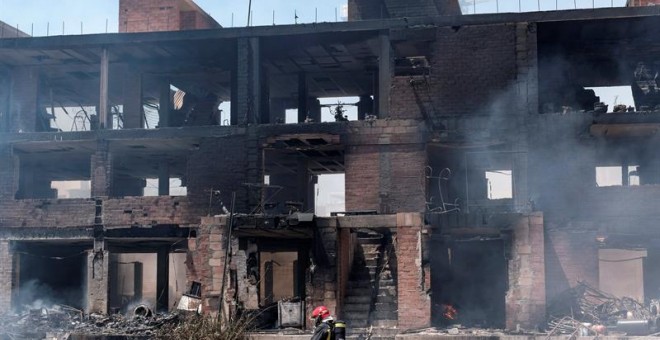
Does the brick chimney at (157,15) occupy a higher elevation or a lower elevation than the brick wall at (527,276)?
higher

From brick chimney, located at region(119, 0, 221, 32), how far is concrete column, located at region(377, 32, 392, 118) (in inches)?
355

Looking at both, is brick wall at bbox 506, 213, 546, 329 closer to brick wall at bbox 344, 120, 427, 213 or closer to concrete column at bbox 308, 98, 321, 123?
brick wall at bbox 344, 120, 427, 213

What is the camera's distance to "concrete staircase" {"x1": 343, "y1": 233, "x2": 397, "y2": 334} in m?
23.1

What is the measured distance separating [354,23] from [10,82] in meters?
13.5

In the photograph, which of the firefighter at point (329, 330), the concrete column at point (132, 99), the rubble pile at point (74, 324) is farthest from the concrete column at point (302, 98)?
the firefighter at point (329, 330)

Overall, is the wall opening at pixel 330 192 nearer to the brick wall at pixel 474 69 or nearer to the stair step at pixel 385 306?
the brick wall at pixel 474 69

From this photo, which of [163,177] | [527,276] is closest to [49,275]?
[163,177]

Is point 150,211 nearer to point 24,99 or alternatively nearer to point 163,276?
point 163,276

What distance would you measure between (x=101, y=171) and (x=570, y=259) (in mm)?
15768

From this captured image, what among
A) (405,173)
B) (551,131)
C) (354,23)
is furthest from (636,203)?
(354,23)

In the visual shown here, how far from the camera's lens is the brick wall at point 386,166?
83.1ft

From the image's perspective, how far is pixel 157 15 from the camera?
3122cm

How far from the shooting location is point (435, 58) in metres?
25.7

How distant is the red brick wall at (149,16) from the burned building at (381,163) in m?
0.39
